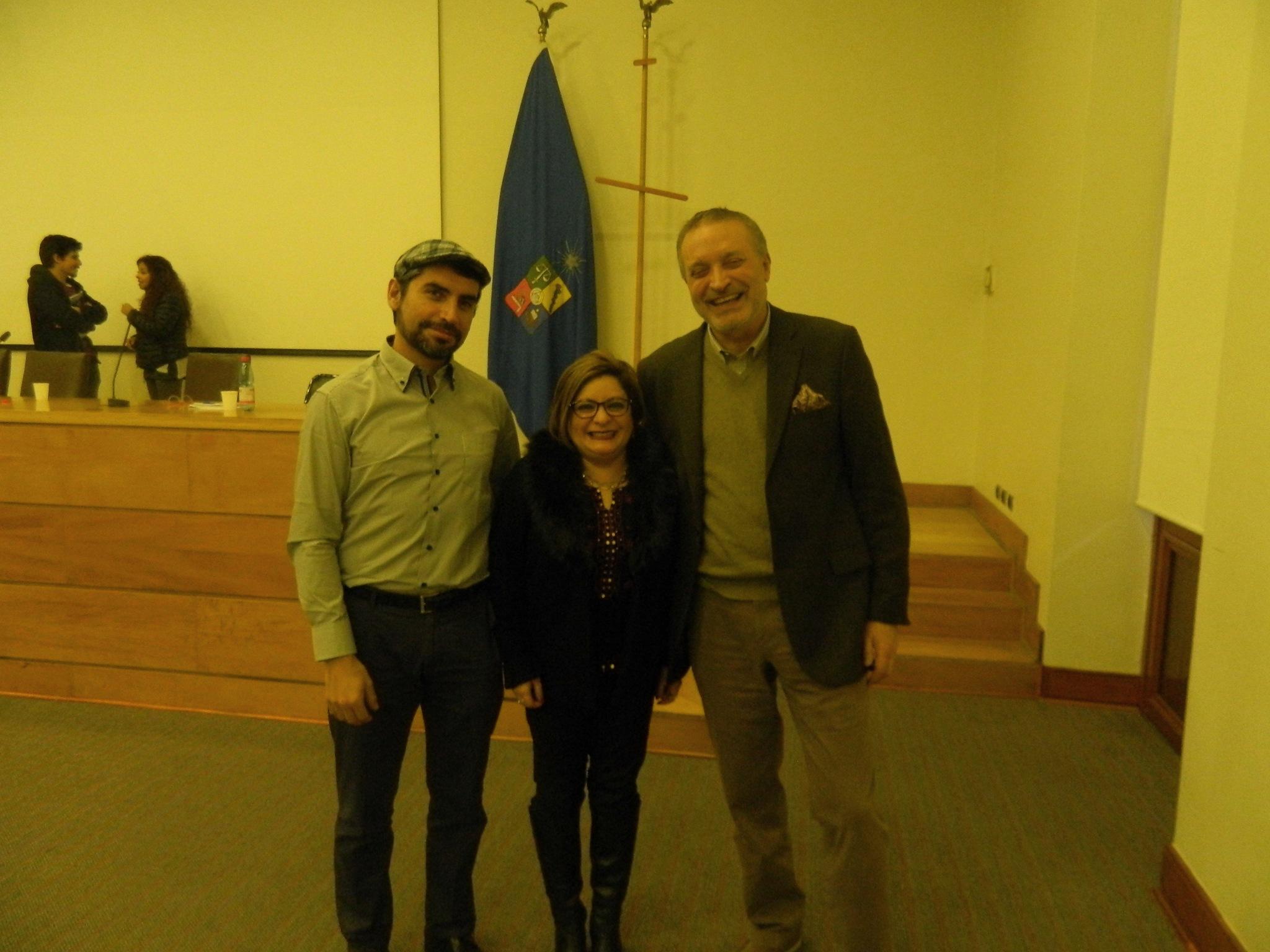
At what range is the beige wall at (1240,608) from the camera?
1761mm

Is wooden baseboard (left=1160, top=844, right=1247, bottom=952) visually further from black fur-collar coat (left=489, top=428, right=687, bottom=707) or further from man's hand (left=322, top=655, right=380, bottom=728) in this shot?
man's hand (left=322, top=655, right=380, bottom=728)

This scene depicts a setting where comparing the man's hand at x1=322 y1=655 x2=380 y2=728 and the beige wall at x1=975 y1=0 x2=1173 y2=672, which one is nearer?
the man's hand at x1=322 y1=655 x2=380 y2=728

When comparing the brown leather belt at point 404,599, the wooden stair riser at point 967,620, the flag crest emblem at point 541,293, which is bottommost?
the wooden stair riser at point 967,620

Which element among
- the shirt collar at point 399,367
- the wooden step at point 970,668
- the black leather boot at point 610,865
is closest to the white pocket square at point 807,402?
the shirt collar at point 399,367

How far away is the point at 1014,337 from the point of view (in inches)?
163

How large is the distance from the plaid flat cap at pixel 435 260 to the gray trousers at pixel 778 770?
746 millimetres

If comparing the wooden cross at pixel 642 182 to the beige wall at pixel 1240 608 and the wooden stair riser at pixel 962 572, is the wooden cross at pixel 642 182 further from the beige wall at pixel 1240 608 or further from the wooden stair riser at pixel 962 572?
the beige wall at pixel 1240 608

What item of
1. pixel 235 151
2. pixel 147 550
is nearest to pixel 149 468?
pixel 147 550

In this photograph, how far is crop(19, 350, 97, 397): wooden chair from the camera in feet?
14.7

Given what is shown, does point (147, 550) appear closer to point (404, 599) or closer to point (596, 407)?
point (404, 599)

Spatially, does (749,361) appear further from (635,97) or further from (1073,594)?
(635,97)

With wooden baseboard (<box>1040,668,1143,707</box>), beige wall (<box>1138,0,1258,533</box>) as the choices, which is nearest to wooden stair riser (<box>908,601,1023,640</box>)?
wooden baseboard (<box>1040,668,1143,707</box>)

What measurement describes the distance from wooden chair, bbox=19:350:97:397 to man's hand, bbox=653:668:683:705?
3.80 m

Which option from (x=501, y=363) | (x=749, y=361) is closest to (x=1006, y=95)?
(x=501, y=363)
